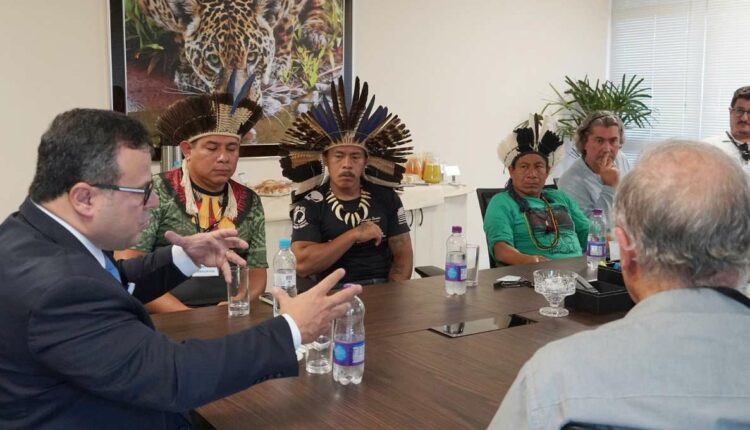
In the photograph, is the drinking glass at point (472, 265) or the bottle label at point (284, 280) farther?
the drinking glass at point (472, 265)

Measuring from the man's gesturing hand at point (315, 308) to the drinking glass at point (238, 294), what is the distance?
65cm

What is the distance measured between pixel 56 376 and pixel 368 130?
7.12 feet

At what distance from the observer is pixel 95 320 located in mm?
1344

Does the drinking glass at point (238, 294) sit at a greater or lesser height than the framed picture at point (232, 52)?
lesser

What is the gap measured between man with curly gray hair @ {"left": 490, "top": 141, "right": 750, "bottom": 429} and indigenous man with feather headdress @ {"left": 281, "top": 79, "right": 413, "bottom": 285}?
204cm

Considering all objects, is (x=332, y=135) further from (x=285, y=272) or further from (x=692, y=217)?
(x=692, y=217)

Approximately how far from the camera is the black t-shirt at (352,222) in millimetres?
3199

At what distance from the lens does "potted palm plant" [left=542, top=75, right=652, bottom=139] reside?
684 centimetres

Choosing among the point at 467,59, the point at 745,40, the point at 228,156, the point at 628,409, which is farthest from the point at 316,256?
the point at 745,40

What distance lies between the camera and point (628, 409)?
3.29ft

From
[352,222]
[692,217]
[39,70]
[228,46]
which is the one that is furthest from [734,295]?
[228,46]

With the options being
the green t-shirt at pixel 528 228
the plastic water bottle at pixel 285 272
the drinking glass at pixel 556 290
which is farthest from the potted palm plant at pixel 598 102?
the plastic water bottle at pixel 285 272

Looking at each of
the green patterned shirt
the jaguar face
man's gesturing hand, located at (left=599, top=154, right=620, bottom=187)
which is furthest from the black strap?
the jaguar face

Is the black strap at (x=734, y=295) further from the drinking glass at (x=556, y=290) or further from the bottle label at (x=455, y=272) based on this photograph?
the bottle label at (x=455, y=272)
